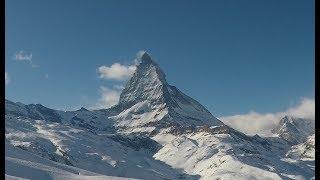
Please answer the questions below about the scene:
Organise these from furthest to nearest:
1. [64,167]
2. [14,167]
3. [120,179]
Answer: [64,167] < [14,167] < [120,179]

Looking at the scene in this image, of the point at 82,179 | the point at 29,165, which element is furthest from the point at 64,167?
the point at 82,179

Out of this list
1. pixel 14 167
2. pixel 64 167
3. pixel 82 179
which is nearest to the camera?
pixel 82 179

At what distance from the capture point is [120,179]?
422 ft

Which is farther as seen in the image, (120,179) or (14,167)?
(14,167)
